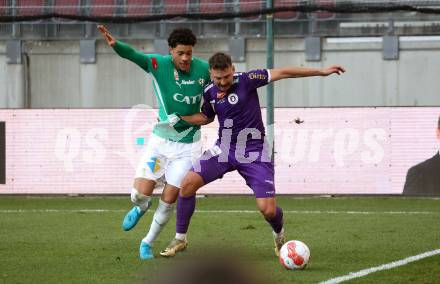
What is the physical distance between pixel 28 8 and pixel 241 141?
47.1ft

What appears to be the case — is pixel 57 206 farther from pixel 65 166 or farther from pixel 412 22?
pixel 412 22

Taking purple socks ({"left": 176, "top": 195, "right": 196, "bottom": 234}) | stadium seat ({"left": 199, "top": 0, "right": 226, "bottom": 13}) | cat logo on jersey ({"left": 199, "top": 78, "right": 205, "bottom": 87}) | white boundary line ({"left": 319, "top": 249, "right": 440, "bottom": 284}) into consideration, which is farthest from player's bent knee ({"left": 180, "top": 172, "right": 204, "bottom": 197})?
stadium seat ({"left": 199, "top": 0, "right": 226, "bottom": 13})

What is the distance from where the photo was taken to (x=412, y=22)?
65.1ft

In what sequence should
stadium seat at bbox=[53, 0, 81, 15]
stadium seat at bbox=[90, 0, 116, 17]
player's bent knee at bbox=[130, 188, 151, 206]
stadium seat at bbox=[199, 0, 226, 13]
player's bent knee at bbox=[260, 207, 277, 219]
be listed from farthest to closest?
1. stadium seat at bbox=[53, 0, 81, 15]
2. stadium seat at bbox=[90, 0, 116, 17]
3. stadium seat at bbox=[199, 0, 226, 13]
4. player's bent knee at bbox=[130, 188, 151, 206]
5. player's bent knee at bbox=[260, 207, 277, 219]

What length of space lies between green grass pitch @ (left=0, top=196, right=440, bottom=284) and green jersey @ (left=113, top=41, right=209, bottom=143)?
3.43ft

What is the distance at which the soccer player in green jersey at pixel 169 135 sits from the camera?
7379 millimetres

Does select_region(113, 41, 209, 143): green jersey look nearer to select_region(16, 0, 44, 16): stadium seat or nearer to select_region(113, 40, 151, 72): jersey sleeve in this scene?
select_region(113, 40, 151, 72): jersey sleeve

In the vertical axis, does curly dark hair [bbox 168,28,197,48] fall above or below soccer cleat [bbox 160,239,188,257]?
Result: above

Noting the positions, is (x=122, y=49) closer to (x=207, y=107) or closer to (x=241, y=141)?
(x=207, y=107)

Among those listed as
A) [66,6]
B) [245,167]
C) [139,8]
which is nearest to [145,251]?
[245,167]

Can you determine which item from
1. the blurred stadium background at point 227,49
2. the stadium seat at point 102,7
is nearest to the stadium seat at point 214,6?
the blurred stadium background at point 227,49

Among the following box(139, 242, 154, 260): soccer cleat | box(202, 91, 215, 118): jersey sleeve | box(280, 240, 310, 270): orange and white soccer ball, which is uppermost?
box(202, 91, 215, 118): jersey sleeve

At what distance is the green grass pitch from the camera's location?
21.0ft

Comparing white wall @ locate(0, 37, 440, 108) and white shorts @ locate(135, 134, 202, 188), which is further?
white wall @ locate(0, 37, 440, 108)
